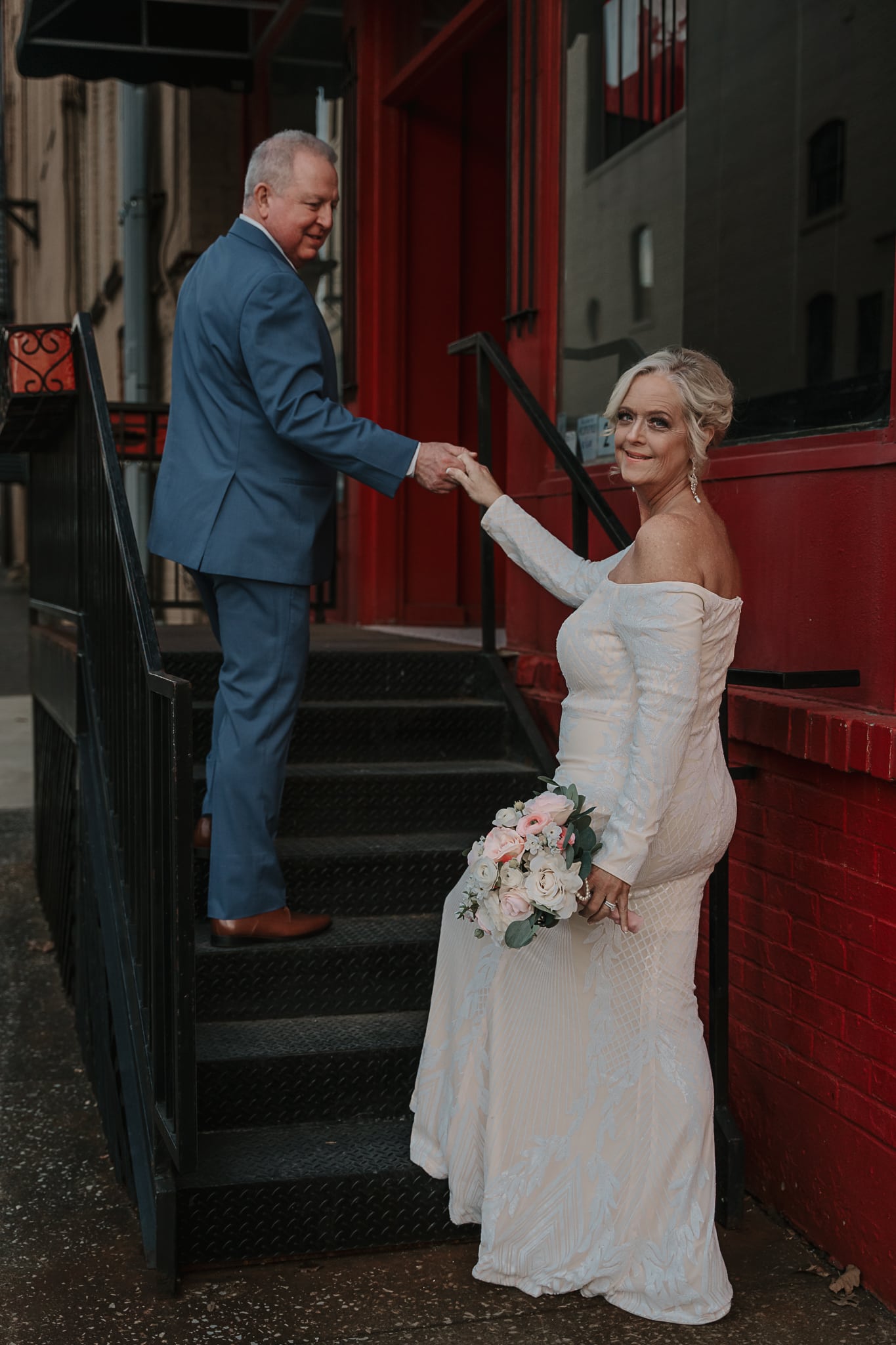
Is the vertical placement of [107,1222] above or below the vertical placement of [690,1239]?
below

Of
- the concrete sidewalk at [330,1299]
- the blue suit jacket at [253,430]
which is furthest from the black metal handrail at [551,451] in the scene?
the concrete sidewalk at [330,1299]

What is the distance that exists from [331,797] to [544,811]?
1.59 m

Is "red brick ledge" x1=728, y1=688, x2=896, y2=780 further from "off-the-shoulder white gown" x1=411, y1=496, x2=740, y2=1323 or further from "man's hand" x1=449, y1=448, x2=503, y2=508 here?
"man's hand" x1=449, y1=448, x2=503, y2=508

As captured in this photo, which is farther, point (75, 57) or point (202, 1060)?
point (75, 57)

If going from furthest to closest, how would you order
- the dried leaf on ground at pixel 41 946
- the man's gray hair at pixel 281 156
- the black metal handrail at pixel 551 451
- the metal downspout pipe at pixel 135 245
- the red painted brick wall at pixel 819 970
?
the metal downspout pipe at pixel 135 245 < the dried leaf on ground at pixel 41 946 < the black metal handrail at pixel 551 451 < the man's gray hair at pixel 281 156 < the red painted brick wall at pixel 819 970

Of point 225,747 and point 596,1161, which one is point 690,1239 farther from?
point 225,747

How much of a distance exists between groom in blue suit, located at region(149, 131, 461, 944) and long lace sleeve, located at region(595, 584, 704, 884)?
100 centimetres

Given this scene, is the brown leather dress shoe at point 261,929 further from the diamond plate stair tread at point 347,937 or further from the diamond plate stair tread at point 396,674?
the diamond plate stair tread at point 396,674

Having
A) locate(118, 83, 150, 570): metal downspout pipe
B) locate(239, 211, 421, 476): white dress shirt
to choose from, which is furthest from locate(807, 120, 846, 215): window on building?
locate(118, 83, 150, 570): metal downspout pipe

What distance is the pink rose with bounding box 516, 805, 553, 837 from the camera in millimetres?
2678

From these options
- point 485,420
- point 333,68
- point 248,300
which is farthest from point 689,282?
point 333,68

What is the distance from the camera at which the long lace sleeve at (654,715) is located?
2652mm

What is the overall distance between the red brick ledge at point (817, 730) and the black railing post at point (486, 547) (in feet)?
4.66

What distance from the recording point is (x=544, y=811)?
8.86 ft
